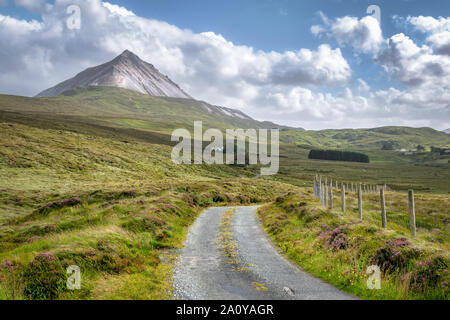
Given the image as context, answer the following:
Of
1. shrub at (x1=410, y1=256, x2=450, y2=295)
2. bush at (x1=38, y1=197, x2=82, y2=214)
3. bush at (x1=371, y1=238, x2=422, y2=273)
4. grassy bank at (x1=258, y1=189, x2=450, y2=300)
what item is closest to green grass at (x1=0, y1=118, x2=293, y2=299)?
bush at (x1=38, y1=197, x2=82, y2=214)

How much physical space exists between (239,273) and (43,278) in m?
7.34

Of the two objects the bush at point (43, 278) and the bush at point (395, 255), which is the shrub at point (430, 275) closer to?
the bush at point (395, 255)

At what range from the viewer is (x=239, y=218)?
31266 mm

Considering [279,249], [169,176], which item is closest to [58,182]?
[169,176]

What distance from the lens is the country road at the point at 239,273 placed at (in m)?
11.0

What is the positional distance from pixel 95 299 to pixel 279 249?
37.3 ft

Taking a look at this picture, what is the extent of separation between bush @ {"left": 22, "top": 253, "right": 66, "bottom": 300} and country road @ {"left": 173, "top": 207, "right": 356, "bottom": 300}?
3.96 metres

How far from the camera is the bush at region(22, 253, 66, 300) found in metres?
10.2

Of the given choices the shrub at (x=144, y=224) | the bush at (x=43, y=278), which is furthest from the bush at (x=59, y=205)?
the bush at (x=43, y=278)

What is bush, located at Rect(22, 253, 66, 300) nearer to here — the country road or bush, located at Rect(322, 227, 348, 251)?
the country road

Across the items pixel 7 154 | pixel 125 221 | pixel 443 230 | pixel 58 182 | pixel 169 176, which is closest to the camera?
pixel 125 221

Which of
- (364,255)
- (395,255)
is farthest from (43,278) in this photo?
(395,255)
